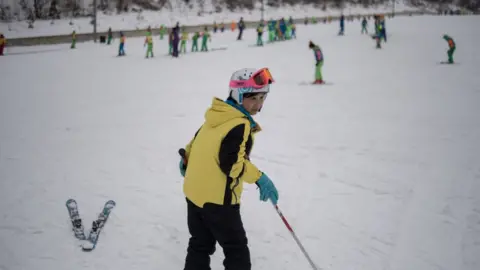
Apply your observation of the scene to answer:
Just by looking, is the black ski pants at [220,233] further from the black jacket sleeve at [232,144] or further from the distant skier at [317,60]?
the distant skier at [317,60]

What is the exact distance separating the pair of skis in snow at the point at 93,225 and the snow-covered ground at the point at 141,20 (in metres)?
32.8

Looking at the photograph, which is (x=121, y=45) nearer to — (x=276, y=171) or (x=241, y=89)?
(x=276, y=171)

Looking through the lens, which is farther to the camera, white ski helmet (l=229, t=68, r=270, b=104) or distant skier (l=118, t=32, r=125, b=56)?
distant skier (l=118, t=32, r=125, b=56)

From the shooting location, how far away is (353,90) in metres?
11.8

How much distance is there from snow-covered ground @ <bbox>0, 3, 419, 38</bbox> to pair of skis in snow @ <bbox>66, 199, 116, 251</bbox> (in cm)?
3276

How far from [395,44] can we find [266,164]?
22.0 m

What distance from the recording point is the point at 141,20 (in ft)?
140

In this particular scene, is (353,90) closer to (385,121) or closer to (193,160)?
(385,121)

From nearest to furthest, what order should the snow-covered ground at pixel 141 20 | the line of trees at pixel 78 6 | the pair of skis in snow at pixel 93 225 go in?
the pair of skis in snow at pixel 93 225
the snow-covered ground at pixel 141 20
the line of trees at pixel 78 6

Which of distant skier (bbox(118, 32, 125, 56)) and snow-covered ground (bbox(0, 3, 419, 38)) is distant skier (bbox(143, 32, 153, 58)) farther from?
snow-covered ground (bbox(0, 3, 419, 38))

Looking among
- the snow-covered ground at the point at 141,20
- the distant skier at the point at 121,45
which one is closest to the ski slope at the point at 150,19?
the snow-covered ground at the point at 141,20

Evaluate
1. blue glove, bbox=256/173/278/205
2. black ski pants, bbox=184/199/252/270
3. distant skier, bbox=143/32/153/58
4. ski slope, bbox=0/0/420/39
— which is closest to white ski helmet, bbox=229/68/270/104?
blue glove, bbox=256/173/278/205

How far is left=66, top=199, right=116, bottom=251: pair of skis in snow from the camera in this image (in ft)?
11.5

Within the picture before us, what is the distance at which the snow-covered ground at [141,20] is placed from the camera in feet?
110
